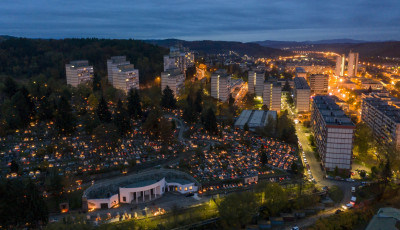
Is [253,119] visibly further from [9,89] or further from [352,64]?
[352,64]

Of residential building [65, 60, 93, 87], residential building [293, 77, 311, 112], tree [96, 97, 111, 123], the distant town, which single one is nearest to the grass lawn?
the distant town

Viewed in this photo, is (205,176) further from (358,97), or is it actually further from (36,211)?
(358,97)

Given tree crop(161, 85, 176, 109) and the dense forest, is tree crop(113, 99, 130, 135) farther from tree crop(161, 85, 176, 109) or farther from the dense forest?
the dense forest

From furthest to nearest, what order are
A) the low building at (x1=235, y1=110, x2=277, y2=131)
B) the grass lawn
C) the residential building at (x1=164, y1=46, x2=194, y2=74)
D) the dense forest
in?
the residential building at (x1=164, y1=46, x2=194, y2=74) < the dense forest < the low building at (x1=235, y1=110, x2=277, y2=131) < the grass lawn

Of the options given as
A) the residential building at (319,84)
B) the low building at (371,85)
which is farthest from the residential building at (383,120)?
the low building at (371,85)

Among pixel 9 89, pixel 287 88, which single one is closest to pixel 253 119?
pixel 9 89

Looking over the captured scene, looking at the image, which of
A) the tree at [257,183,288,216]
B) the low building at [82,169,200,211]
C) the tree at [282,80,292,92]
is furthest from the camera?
the tree at [282,80,292,92]

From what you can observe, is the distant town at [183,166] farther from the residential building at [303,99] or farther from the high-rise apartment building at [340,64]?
the high-rise apartment building at [340,64]
